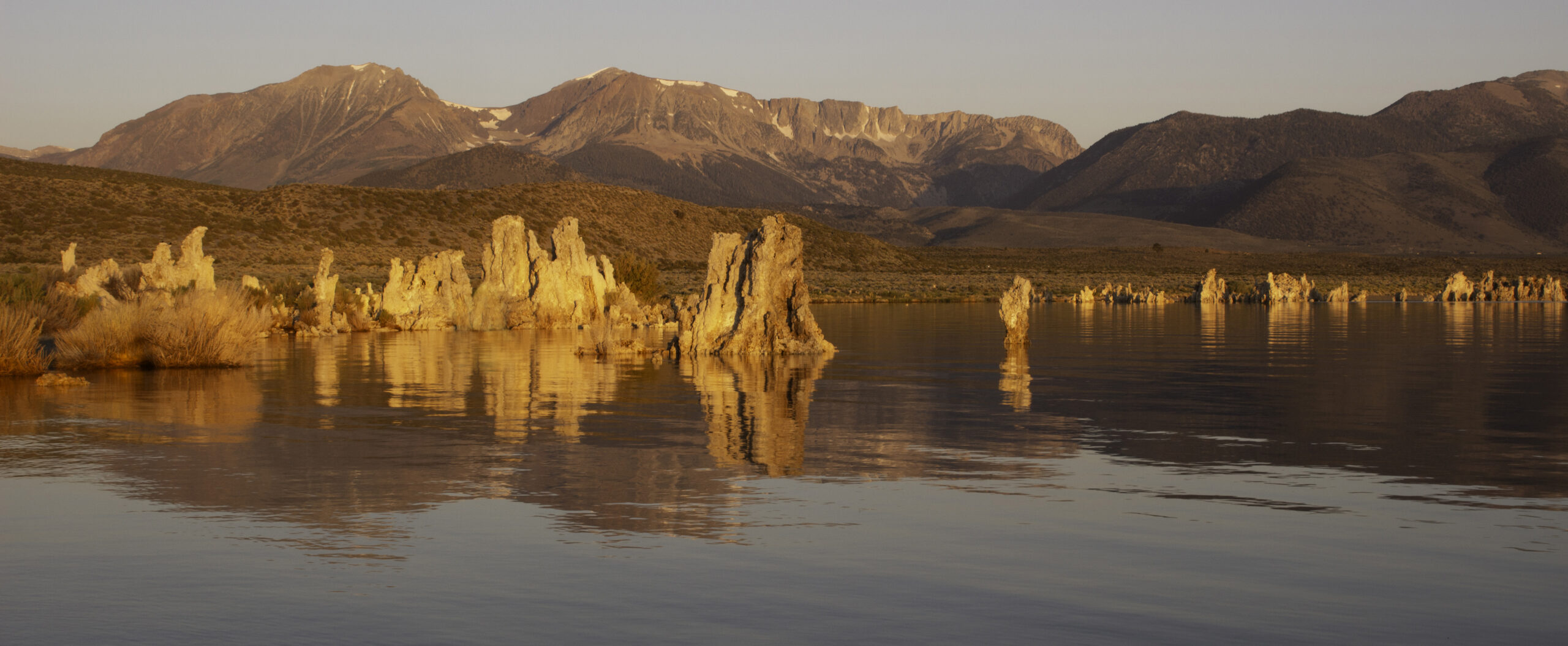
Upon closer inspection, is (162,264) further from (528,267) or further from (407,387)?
(407,387)

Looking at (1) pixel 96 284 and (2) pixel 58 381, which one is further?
(1) pixel 96 284

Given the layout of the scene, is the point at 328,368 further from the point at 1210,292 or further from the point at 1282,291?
the point at 1210,292

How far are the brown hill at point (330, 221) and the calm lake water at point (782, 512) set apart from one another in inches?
1922

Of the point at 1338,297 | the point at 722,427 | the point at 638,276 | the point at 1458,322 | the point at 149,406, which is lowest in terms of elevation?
the point at 722,427

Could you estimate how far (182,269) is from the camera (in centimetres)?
3141

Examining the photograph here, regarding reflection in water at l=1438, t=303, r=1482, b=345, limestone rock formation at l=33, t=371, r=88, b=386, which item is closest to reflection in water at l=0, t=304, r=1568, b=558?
limestone rock formation at l=33, t=371, r=88, b=386

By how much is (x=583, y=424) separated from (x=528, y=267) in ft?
81.9

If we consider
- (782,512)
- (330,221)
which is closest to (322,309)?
(782,512)

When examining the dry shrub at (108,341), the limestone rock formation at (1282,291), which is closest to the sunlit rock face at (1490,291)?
the limestone rock formation at (1282,291)

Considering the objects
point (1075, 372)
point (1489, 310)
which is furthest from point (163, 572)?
point (1489, 310)

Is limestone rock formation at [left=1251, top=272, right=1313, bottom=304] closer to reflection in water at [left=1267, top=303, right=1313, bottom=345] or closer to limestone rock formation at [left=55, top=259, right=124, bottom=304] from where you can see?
reflection in water at [left=1267, top=303, right=1313, bottom=345]

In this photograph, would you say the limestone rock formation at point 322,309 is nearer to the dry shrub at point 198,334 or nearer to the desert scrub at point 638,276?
the dry shrub at point 198,334

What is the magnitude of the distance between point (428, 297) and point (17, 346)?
59.4 feet

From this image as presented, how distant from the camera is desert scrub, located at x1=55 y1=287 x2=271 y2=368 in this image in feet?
67.5
